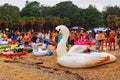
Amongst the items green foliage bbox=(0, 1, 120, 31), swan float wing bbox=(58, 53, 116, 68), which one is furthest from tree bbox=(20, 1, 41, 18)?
swan float wing bbox=(58, 53, 116, 68)

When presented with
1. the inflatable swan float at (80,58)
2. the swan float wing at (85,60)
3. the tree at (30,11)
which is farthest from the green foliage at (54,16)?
the swan float wing at (85,60)

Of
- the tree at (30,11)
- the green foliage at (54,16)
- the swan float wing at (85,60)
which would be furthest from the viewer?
the tree at (30,11)

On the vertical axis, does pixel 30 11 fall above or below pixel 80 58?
above

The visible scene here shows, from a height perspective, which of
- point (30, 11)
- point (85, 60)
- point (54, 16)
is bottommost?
point (85, 60)

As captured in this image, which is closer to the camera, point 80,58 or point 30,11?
point 80,58

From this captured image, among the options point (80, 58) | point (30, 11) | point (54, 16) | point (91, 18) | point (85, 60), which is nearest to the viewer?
point (85, 60)

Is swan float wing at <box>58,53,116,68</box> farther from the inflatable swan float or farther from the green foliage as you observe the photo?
the green foliage

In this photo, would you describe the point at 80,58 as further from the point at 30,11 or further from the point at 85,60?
the point at 30,11

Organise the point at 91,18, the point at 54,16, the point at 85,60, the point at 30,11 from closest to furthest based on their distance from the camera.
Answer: the point at 85,60 → the point at 91,18 → the point at 54,16 → the point at 30,11

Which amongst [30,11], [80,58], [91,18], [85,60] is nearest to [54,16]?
[30,11]

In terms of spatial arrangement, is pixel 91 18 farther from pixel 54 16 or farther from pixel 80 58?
pixel 80 58

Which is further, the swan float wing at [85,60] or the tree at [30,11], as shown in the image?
the tree at [30,11]

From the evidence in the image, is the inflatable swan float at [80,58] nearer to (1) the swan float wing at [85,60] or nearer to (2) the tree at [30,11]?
(1) the swan float wing at [85,60]

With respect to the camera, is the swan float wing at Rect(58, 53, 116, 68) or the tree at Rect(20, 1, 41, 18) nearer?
the swan float wing at Rect(58, 53, 116, 68)
